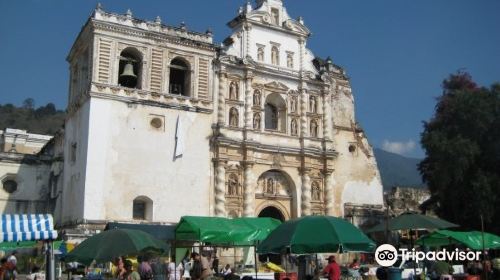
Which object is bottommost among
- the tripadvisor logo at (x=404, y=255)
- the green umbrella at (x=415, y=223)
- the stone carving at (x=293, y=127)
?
the tripadvisor logo at (x=404, y=255)

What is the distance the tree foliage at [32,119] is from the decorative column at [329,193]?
55035 millimetres

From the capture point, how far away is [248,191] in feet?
95.9

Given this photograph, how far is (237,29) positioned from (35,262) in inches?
629

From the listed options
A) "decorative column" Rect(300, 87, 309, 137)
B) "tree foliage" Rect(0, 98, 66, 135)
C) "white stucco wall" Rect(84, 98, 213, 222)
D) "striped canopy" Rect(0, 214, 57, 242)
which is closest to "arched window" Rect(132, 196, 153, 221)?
"white stucco wall" Rect(84, 98, 213, 222)

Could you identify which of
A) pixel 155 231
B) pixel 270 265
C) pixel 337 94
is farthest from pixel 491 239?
pixel 337 94

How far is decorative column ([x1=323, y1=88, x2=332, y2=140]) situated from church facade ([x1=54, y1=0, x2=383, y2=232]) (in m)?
0.07

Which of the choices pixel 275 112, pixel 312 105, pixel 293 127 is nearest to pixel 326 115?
pixel 312 105

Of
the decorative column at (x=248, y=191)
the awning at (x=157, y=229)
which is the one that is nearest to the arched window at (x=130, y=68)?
the decorative column at (x=248, y=191)

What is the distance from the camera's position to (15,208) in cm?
2983

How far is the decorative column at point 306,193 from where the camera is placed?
30672mm

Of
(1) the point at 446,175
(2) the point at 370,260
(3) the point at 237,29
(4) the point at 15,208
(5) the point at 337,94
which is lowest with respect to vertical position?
(2) the point at 370,260

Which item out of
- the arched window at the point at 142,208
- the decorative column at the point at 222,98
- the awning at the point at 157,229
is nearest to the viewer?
the awning at the point at 157,229

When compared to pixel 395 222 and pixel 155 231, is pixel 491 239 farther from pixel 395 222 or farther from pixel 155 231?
pixel 155 231

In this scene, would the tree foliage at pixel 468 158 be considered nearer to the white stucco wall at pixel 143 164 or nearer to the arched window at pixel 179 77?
the white stucco wall at pixel 143 164
